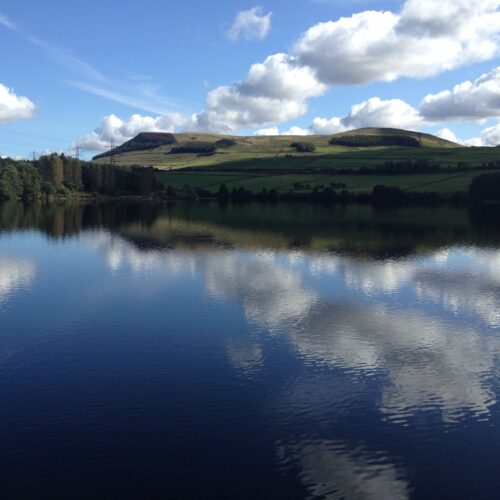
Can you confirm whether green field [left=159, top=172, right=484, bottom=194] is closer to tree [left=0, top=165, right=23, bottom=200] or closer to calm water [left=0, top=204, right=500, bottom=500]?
tree [left=0, top=165, right=23, bottom=200]

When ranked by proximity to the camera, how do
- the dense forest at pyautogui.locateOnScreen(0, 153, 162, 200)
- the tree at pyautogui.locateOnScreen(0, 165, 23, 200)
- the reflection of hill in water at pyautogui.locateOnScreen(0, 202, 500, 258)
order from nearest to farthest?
1. the reflection of hill in water at pyautogui.locateOnScreen(0, 202, 500, 258)
2. the tree at pyautogui.locateOnScreen(0, 165, 23, 200)
3. the dense forest at pyautogui.locateOnScreen(0, 153, 162, 200)

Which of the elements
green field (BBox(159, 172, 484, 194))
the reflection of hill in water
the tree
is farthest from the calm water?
green field (BBox(159, 172, 484, 194))

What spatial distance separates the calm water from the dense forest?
4151 inches

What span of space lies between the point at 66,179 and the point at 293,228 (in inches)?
4087

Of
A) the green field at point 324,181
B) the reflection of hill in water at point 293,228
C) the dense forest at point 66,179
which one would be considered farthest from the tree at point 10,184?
the green field at point 324,181

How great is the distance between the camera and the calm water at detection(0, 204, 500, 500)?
1648 centimetres

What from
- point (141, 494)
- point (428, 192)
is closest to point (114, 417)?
point (141, 494)

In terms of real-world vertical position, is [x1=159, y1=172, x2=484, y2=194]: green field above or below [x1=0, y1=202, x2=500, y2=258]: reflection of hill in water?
above

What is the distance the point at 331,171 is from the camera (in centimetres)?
18412

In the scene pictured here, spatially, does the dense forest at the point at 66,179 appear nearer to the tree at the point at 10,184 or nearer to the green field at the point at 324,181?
the tree at the point at 10,184

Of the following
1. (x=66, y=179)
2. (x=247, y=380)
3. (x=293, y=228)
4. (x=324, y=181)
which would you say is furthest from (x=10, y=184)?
(x=247, y=380)

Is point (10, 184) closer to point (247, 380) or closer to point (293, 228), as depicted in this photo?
point (293, 228)

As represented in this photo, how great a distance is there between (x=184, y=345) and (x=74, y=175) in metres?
152

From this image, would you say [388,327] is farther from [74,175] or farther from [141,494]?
[74,175]
